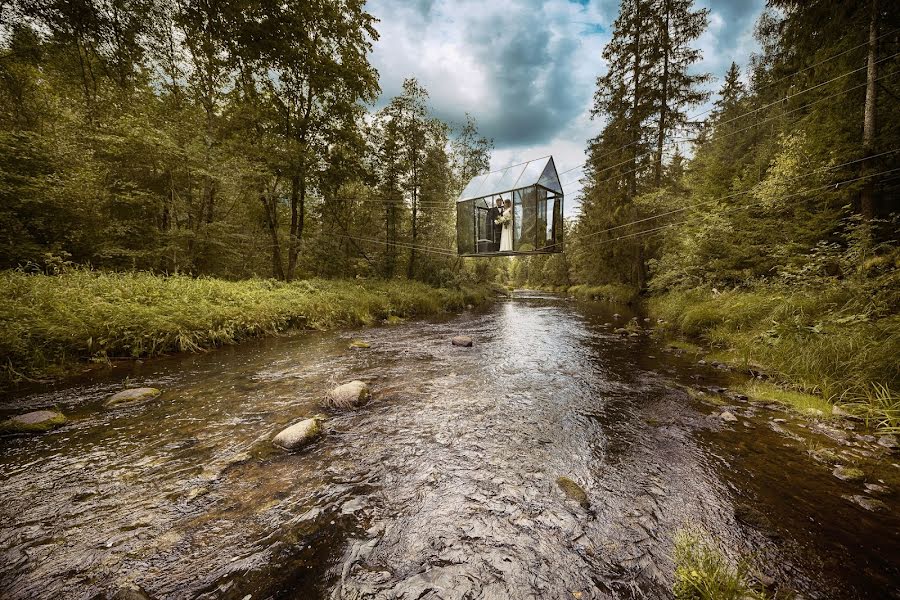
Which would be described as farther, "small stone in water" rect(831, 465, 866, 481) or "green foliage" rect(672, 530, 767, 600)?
"small stone in water" rect(831, 465, 866, 481)

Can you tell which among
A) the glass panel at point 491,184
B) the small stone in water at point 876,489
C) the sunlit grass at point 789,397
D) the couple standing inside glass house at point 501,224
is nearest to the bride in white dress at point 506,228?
the couple standing inside glass house at point 501,224

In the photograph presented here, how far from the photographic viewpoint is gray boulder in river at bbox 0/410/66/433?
10.3 feet

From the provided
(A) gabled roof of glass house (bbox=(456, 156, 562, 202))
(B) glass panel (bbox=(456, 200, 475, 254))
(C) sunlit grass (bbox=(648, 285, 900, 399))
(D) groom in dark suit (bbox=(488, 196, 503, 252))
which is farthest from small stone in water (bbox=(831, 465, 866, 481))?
(B) glass panel (bbox=(456, 200, 475, 254))

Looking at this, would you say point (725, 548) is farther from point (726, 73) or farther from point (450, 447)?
point (726, 73)

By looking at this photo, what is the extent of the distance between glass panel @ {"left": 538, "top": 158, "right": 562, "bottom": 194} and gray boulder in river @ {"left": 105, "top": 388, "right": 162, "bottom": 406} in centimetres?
877

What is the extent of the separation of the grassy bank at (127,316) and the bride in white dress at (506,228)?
5.96 meters

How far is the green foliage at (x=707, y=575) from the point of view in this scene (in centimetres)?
169

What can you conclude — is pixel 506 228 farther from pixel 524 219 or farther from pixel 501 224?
pixel 524 219

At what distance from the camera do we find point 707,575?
5.84 ft

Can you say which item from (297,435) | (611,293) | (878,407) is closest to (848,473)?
(878,407)

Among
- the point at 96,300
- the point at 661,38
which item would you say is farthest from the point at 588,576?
the point at 661,38

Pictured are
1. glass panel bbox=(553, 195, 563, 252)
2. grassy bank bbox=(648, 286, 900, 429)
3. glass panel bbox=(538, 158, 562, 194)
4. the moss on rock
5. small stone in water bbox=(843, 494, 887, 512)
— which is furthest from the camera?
glass panel bbox=(553, 195, 563, 252)

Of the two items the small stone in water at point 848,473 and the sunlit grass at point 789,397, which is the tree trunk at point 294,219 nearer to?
the sunlit grass at point 789,397

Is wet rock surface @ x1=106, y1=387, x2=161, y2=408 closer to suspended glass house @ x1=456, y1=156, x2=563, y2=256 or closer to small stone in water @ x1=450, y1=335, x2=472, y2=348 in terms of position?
small stone in water @ x1=450, y1=335, x2=472, y2=348
